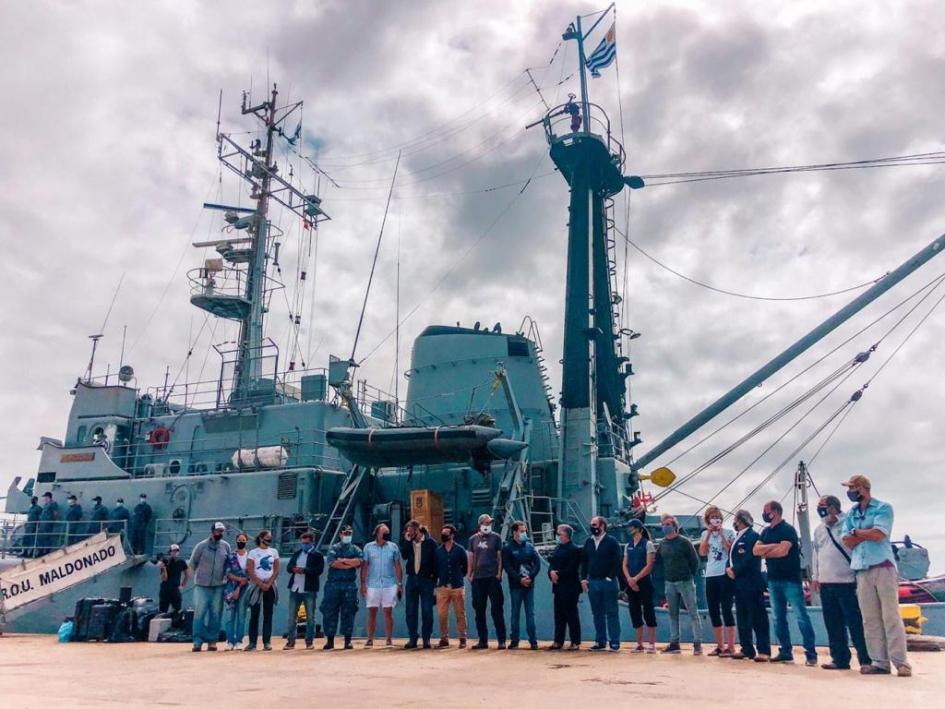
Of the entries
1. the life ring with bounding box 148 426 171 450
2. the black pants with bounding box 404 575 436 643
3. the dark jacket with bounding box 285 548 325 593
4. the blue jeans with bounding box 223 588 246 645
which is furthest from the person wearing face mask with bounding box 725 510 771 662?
the life ring with bounding box 148 426 171 450

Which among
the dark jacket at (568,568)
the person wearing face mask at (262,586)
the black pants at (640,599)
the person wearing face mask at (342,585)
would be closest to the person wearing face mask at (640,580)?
the black pants at (640,599)

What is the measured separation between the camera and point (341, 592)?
344 inches

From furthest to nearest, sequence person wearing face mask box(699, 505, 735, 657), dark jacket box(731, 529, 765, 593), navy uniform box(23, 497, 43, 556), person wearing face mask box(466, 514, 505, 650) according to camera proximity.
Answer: navy uniform box(23, 497, 43, 556) → person wearing face mask box(466, 514, 505, 650) → person wearing face mask box(699, 505, 735, 657) → dark jacket box(731, 529, 765, 593)

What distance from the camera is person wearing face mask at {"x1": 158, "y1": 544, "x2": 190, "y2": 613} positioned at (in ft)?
34.8

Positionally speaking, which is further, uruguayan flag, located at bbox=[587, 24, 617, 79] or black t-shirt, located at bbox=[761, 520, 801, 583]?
uruguayan flag, located at bbox=[587, 24, 617, 79]

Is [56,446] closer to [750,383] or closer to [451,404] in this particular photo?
[451,404]

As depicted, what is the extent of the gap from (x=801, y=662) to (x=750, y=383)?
28.0 feet

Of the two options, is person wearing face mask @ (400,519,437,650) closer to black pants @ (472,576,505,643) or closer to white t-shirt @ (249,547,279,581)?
black pants @ (472,576,505,643)

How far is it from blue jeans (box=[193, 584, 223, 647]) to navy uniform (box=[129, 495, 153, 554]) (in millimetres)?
7566

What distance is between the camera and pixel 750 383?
47.6ft

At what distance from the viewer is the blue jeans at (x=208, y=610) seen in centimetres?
865

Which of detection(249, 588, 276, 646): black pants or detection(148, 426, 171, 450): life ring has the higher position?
detection(148, 426, 171, 450): life ring

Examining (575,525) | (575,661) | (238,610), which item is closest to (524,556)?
(575,661)

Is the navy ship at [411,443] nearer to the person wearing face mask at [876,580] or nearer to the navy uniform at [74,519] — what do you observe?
the navy uniform at [74,519]
